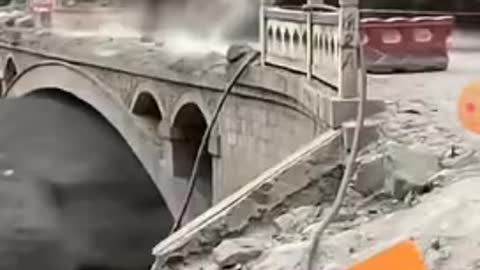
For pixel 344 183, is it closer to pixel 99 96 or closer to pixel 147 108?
pixel 147 108

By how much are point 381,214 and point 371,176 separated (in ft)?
1.85

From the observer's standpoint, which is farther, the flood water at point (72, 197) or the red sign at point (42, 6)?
the red sign at point (42, 6)

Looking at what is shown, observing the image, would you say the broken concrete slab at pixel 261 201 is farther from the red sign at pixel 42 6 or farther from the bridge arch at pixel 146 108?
the red sign at pixel 42 6

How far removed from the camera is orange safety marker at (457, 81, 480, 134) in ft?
24.6

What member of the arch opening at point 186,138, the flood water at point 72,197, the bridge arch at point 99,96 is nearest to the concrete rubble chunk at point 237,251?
the arch opening at point 186,138

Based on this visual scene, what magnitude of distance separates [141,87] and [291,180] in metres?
13.3

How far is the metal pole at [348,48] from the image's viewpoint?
926cm

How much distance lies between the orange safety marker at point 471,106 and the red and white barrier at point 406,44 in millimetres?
4644

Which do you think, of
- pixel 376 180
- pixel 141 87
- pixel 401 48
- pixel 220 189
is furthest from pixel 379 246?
pixel 141 87

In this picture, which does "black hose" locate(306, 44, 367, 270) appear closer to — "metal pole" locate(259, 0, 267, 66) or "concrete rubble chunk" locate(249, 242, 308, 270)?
"concrete rubble chunk" locate(249, 242, 308, 270)

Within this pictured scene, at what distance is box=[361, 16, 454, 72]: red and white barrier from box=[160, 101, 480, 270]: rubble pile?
3.25m

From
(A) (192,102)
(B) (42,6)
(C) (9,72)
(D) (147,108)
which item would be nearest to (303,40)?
(A) (192,102)

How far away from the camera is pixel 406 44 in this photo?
1309cm

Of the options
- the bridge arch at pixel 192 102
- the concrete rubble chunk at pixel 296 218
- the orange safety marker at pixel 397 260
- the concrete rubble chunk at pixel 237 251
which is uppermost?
the orange safety marker at pixel 397 260
